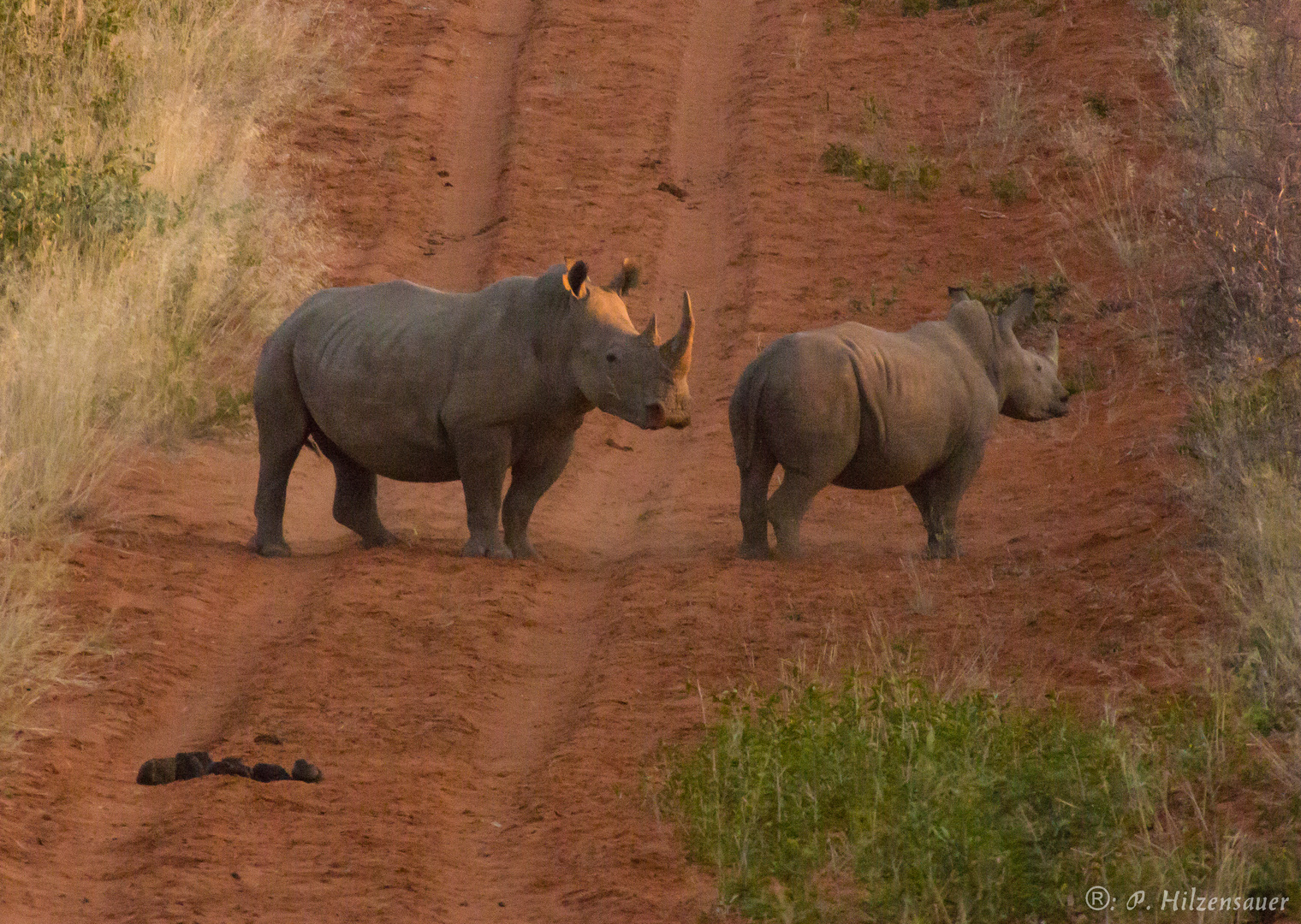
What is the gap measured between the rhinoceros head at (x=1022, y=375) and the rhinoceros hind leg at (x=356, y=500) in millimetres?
3579

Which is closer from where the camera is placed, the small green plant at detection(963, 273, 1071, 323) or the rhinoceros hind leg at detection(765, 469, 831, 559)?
the rhinoceros hind leg at detection(765, 469, 831, 559)

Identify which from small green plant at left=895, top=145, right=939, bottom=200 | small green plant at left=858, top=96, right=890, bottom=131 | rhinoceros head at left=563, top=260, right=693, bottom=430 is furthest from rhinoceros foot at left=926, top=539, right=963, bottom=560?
small green plant at left=858, top=96, right=890, bottom=131

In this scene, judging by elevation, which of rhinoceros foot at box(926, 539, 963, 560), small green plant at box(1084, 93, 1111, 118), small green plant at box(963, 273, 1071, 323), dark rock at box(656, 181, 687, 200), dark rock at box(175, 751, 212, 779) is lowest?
rhinoceros foot at box(926, 539, 963, 560)

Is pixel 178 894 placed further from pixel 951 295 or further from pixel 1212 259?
pixel 1212 259

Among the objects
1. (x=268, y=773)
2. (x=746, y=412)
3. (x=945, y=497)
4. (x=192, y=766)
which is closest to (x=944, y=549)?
(x=945, y=497)

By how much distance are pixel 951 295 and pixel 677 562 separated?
239cm

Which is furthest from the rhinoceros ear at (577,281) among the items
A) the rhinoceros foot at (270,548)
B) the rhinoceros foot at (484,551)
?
the rhinoceros foot at (270,548)

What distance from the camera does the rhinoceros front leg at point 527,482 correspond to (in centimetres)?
1024

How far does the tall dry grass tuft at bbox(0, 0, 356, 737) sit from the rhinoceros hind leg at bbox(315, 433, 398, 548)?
1259 mm

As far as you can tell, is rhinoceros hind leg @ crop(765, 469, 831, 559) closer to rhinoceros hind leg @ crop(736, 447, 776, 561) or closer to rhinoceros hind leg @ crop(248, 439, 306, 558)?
rhinoceros hind leg @ crop(736, 447, 776, 561)

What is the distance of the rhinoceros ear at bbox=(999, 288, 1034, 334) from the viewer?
35.9ft

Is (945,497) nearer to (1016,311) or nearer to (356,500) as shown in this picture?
(1016,311)

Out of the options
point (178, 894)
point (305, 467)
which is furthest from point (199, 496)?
point (178, 894)

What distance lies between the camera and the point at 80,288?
38.5ft
